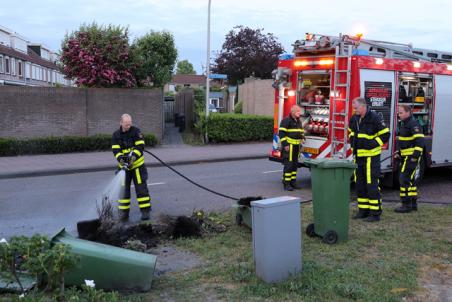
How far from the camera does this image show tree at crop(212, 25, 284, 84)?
35.2 metres

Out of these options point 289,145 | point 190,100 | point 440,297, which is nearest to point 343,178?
point 440,297

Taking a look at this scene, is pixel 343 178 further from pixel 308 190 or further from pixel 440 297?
pixel 308 190

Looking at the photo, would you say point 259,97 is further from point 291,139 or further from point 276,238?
point 276,238

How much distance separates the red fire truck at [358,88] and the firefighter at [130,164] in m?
3.84

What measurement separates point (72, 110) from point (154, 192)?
8.80 metres

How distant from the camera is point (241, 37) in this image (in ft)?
116

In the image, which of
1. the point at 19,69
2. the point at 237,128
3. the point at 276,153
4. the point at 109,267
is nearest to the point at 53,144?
the point at 237,128

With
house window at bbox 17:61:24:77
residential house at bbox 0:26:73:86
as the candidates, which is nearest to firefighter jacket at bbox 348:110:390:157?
residential house at bbox 0:26:73:86

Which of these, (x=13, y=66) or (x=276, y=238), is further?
(x=13, y=66)

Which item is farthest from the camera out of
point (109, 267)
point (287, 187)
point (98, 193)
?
point (287, 187)

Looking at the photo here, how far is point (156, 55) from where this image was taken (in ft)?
65.4

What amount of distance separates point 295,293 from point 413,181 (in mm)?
4303

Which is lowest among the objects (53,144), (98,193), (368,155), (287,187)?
(98,193)

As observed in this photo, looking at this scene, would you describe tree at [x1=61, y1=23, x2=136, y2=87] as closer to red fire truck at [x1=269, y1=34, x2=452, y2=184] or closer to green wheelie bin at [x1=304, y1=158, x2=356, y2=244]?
red fire truck at [x1=269, y1=34, x2=452, y2=184]
